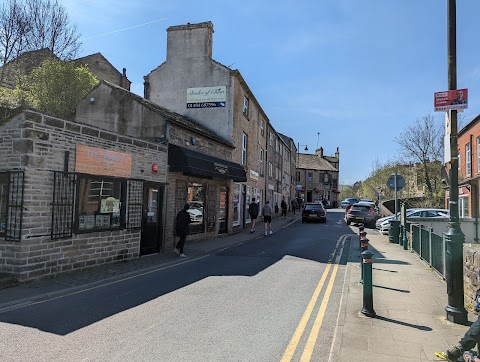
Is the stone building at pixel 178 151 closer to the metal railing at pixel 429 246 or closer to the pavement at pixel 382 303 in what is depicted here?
the pavement at pixel 382 303

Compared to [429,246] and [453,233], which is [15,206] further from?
[429,246]

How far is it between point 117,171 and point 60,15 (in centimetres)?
1736

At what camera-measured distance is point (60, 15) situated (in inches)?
885

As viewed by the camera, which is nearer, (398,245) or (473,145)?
(398,245)

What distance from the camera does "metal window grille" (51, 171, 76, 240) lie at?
839 centimetres

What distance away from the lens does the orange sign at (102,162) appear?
902cm

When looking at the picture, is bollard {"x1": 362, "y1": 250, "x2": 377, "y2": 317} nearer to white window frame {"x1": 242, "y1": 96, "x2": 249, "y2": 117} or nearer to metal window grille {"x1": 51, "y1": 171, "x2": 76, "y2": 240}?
metal window grille {"x1": 51, "y1": 171, "x2": 76, "y2": 240}

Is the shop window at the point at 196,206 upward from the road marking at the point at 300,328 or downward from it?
upward

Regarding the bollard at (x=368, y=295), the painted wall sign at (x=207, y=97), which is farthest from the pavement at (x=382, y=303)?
the painted wall sign at (x=207, y=97)

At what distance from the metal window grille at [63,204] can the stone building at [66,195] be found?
0.07 ft

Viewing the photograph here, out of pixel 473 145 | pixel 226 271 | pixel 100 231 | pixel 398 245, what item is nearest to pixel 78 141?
pixel 100 231

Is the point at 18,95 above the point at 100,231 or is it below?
above

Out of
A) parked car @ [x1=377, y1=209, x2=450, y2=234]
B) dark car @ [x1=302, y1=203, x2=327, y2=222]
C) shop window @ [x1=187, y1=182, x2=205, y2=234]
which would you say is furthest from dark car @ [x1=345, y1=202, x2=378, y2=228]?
shop window @ [x1=187, y1=182, x2=205, y2=234]

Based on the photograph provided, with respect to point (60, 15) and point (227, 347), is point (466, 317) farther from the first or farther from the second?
point (60, 15)
